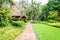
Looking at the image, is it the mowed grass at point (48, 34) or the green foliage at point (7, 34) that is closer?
the green foliage at point (7, 34)

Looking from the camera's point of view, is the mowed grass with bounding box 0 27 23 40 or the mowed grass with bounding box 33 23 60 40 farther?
the mowed grass with bounding box 33 23 60 40

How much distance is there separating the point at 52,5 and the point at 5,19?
25.4 meters

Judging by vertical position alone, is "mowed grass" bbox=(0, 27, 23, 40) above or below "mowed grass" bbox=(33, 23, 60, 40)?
above

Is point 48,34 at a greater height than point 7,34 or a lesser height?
lesser

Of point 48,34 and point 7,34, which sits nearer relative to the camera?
point 7,34

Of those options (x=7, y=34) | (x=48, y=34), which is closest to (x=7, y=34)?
(x=7, y=34)

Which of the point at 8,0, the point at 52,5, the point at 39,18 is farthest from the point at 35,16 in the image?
the point at 8,0

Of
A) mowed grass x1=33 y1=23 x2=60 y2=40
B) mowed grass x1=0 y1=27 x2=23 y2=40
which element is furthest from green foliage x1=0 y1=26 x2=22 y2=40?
mowed grass x1=33 y1=23 x2=60 y2=40

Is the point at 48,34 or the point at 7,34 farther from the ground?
the point at 7,34

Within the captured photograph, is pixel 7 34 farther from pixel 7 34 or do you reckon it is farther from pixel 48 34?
pixel 48 34

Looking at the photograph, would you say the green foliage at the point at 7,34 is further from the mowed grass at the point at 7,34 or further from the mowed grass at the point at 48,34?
the mowed grass at the point at 48,34

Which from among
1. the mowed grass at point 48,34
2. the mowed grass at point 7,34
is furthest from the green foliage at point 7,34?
the mowed grass at point 48,34

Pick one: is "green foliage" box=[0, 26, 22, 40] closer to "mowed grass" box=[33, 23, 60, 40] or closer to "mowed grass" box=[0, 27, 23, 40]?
"mowed grass" box=[0, 27, 23, 40]

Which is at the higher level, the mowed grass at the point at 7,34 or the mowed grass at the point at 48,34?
the mowed grass at the point at 7,34
